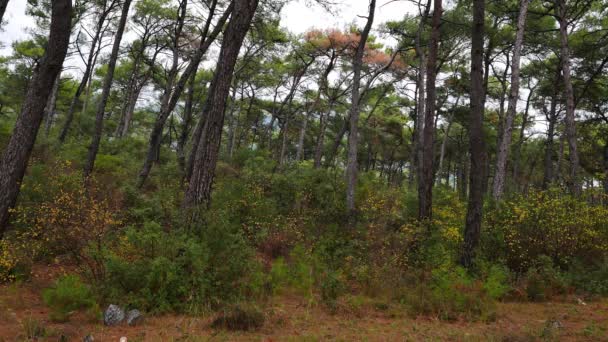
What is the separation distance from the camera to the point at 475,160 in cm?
821

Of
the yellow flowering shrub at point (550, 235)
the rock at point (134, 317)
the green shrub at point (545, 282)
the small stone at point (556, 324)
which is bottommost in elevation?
the rock at point (134, 317)

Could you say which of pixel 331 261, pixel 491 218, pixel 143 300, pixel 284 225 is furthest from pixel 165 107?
pixel 491 218

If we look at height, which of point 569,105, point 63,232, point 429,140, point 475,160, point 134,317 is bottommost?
point 134,317

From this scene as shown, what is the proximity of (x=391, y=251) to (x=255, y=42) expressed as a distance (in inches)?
681

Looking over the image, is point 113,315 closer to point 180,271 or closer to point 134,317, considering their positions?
point 134,317

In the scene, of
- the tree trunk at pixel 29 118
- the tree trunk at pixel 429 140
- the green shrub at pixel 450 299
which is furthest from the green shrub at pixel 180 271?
the tree trunk at pixel 429 140

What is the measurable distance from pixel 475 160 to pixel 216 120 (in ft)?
17.8

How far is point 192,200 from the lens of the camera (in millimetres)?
7141

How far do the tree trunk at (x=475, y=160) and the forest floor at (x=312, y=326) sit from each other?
1964mm

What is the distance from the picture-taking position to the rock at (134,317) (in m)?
4.66

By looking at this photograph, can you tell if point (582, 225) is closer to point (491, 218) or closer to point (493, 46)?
point (491, 218)

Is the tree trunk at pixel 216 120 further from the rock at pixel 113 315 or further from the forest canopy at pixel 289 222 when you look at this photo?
the rock at pixel 113 315

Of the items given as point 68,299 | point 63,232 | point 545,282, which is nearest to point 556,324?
point 545,282

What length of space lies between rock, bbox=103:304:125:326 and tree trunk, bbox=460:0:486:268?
6444mm
